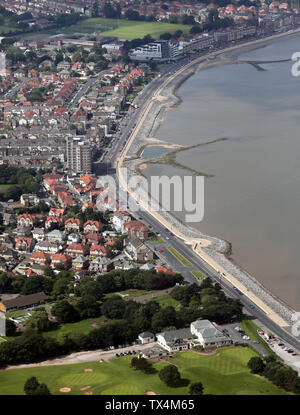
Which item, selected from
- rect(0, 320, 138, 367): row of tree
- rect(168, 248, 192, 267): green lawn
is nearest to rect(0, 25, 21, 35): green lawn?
rect(168, 248, 192, 267): green lawn

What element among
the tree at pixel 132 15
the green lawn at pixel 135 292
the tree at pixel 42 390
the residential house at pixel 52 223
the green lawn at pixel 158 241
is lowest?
the green lawn at pixel 135 292

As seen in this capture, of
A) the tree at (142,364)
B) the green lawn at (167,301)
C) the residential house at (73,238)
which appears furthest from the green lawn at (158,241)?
the tree at (142,364)

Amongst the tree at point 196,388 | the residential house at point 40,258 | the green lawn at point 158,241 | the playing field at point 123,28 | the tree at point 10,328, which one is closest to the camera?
the tree at point 196,388

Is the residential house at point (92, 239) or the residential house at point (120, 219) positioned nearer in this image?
the residential house at point (92, 239)

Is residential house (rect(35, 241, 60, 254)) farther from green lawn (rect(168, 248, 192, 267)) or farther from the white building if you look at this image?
the white building

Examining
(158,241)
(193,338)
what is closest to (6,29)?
(158,241)

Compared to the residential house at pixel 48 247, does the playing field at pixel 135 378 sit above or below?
below

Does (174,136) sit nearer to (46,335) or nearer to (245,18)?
(46,335)

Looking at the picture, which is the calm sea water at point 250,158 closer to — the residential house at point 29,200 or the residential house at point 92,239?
the residential house at point 92,239
